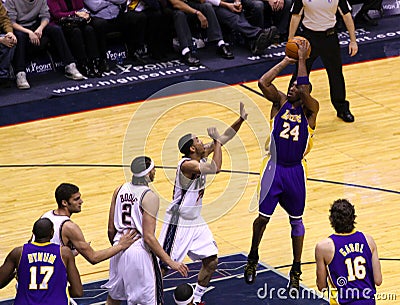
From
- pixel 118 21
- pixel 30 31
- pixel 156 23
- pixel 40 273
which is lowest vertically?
pixel 156 23

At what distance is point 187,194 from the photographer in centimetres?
988

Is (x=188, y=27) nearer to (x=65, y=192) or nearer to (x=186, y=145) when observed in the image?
(x=186, y=145)

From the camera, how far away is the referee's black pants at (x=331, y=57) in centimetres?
1404

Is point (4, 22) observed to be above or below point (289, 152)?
below

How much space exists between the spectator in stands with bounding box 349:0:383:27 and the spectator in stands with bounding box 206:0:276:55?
7.40 ft

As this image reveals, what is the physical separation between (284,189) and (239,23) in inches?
294

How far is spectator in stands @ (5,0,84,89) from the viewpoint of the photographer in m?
15.6

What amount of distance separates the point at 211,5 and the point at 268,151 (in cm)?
714

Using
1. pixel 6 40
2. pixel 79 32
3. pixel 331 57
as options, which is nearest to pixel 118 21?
pixel 79 32

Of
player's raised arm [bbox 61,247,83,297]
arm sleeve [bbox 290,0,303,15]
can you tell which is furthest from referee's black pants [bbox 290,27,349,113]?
player's raised arm [bbox 61,247,83,297]

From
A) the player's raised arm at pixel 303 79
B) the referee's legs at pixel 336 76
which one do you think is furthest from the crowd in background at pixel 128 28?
the player's raised arm at pixel 303 79

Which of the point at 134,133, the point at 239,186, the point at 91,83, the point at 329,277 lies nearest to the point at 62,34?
the point at 91,83

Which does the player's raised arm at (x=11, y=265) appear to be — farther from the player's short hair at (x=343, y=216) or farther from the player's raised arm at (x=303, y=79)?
the player's raised arm at (x=303, y=79)

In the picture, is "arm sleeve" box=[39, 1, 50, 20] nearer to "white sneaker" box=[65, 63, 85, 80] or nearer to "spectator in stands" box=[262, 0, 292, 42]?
"white sneaker" box=[65, 63, 85, 80]
